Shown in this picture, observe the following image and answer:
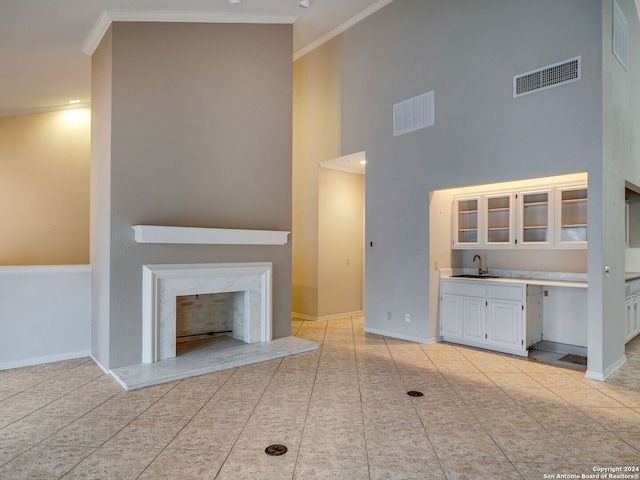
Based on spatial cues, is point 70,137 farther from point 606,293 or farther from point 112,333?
point 606,293

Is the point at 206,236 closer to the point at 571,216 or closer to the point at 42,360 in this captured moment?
the point at 42,360

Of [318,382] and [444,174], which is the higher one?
[444,174]

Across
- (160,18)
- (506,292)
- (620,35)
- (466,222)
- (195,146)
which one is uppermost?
(160,18)

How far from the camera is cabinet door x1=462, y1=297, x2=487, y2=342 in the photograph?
5062mm

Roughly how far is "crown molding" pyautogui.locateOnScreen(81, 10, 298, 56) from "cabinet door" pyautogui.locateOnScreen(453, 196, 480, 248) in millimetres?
3476

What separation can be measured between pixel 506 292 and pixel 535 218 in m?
0.98

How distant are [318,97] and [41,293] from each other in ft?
16.2

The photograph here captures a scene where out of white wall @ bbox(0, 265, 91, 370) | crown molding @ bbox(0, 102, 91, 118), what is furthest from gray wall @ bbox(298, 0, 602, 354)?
crown molding @ bbox(0, 102, 91, 118)

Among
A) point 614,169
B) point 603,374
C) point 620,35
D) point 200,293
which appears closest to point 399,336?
point 603,374

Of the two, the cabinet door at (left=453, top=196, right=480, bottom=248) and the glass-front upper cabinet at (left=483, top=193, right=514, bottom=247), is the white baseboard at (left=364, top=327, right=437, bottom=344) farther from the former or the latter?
the glass-front upper cabinet at (left=483, top=193, right=514, bottom=247)

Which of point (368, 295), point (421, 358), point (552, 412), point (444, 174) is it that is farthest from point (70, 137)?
point (552, 412)

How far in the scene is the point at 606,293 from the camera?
3.95 m

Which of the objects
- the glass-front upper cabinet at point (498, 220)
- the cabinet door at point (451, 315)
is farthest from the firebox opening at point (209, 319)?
the glass-front upper cabinet at point (498, 220)

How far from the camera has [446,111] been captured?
16.9ft
